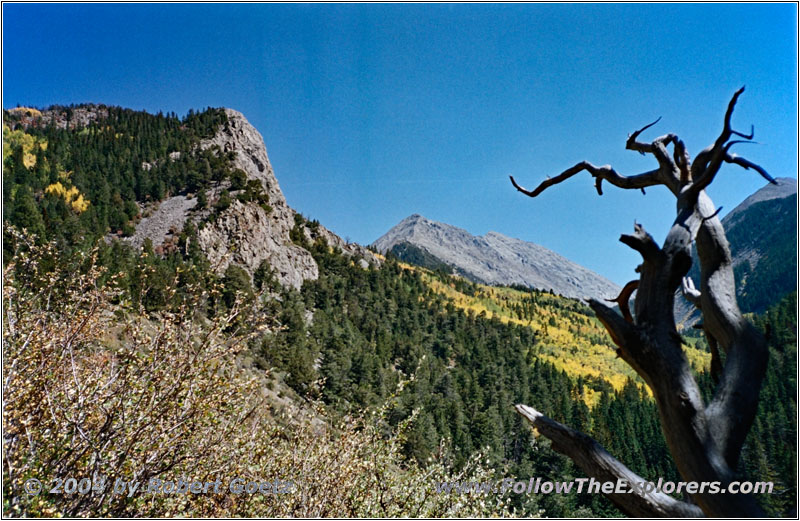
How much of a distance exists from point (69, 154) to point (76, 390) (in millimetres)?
119135

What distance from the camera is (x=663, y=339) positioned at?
10.1 ft

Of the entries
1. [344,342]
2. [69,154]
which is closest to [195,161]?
[69,154]

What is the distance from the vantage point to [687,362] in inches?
115

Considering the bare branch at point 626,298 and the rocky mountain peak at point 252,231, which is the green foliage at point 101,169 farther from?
the bare branch at point 626,298

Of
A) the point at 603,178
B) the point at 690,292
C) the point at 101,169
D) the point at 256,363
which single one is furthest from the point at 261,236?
the point at 690,292

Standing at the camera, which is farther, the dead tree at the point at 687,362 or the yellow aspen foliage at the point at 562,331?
the yellow aspen foliage at the point at 562,331

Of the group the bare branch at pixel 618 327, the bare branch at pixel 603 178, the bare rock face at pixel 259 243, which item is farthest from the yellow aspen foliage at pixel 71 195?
the bare branch at pixel 618 327

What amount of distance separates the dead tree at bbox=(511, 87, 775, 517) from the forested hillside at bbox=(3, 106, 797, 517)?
1.20 ft

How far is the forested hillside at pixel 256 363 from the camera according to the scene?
188 inches

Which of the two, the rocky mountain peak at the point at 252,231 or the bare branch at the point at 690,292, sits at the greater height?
the rocky mountain peak at the point at 252,231

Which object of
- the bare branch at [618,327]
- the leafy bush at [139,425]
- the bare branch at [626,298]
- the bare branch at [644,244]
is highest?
the bare branch at [644,244]

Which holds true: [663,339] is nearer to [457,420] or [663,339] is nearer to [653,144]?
[653,144]

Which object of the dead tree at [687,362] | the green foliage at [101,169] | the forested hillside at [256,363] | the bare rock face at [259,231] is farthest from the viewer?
the bare rock face at [259,231]

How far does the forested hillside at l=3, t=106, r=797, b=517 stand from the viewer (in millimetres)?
4773
